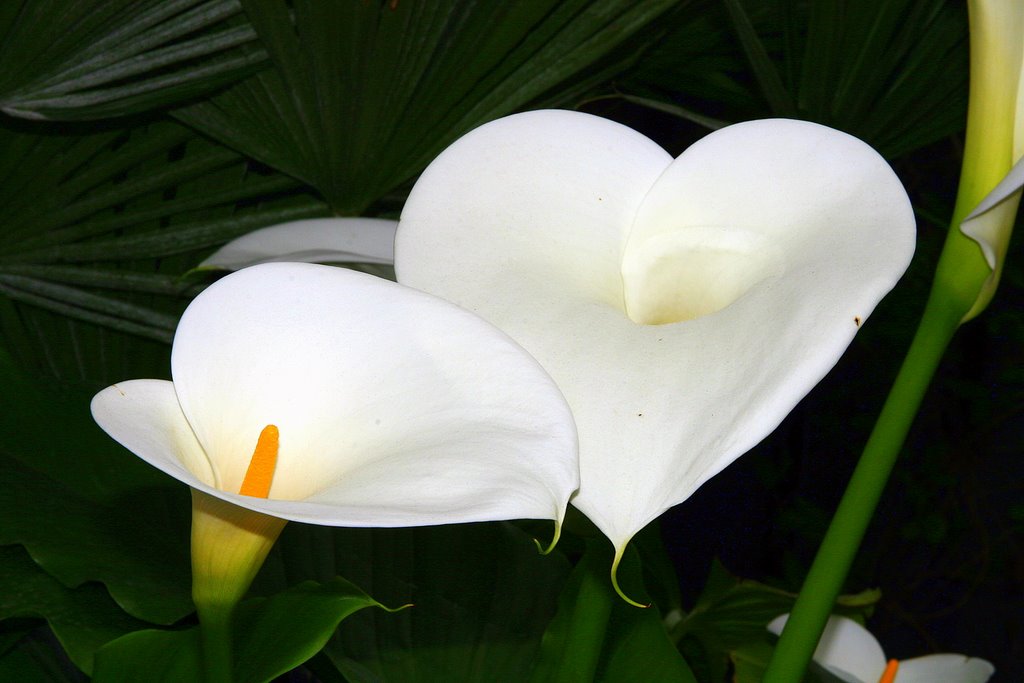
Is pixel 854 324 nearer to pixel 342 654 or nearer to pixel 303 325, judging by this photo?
pixel 303 325

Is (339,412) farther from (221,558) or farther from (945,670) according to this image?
(945,670)

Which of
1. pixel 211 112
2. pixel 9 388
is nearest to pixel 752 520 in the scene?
pixel 211 112

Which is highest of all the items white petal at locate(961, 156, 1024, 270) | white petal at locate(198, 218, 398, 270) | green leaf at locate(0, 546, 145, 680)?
white petal at locate(961, 156, 1024, 270)

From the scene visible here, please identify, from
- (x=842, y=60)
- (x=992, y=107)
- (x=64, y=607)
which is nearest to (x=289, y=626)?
(x=64, y=607)

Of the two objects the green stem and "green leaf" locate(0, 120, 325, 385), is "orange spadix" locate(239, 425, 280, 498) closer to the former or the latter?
the green stem

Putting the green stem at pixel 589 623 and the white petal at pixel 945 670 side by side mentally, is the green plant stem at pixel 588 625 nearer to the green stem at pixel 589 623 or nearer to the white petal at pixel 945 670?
the green stem at pixel 589 623

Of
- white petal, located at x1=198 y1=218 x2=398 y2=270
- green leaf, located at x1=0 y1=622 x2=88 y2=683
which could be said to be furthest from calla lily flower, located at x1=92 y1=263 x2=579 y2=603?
green leaf, located at x1=0 y1=622 x2=88 y2=683

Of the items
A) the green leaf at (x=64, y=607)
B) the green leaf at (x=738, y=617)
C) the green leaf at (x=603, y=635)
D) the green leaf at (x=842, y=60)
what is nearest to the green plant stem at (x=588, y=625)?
the green leaf at (x=603, y=635)
